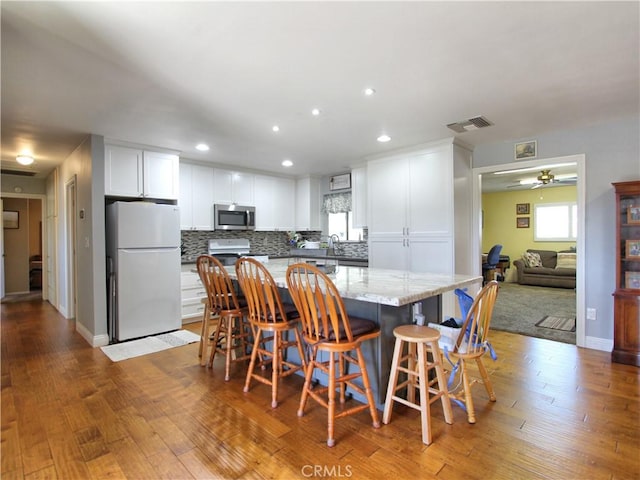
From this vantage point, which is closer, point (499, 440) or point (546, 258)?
point (499, 440)

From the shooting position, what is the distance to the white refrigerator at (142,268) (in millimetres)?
3842

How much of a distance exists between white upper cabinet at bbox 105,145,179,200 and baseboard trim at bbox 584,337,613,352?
5072mm

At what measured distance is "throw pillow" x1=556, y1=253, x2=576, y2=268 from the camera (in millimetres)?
7520

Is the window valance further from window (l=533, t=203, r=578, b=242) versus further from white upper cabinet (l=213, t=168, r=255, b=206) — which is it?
window (l=533, t=203, r=578, b=242)

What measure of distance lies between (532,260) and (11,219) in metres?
12.0

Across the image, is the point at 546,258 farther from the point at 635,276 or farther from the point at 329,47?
the point at 329,47

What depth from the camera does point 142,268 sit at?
4.00m

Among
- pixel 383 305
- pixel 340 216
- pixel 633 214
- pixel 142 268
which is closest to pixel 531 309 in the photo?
pixel 633 214

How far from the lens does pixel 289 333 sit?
2947mm

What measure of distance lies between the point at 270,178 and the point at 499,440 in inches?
195

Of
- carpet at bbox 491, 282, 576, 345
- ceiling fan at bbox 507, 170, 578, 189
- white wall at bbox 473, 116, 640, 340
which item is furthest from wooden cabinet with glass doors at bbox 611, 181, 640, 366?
ceiling fan at bbox 507, 170, 578, 189

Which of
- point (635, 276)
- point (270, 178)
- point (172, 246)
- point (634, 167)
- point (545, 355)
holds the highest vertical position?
point (270, 178)

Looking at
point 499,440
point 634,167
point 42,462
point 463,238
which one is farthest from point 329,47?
point 634,167

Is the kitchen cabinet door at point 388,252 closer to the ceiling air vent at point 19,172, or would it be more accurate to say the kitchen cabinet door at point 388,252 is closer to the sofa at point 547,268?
the sofa at point 547,268
